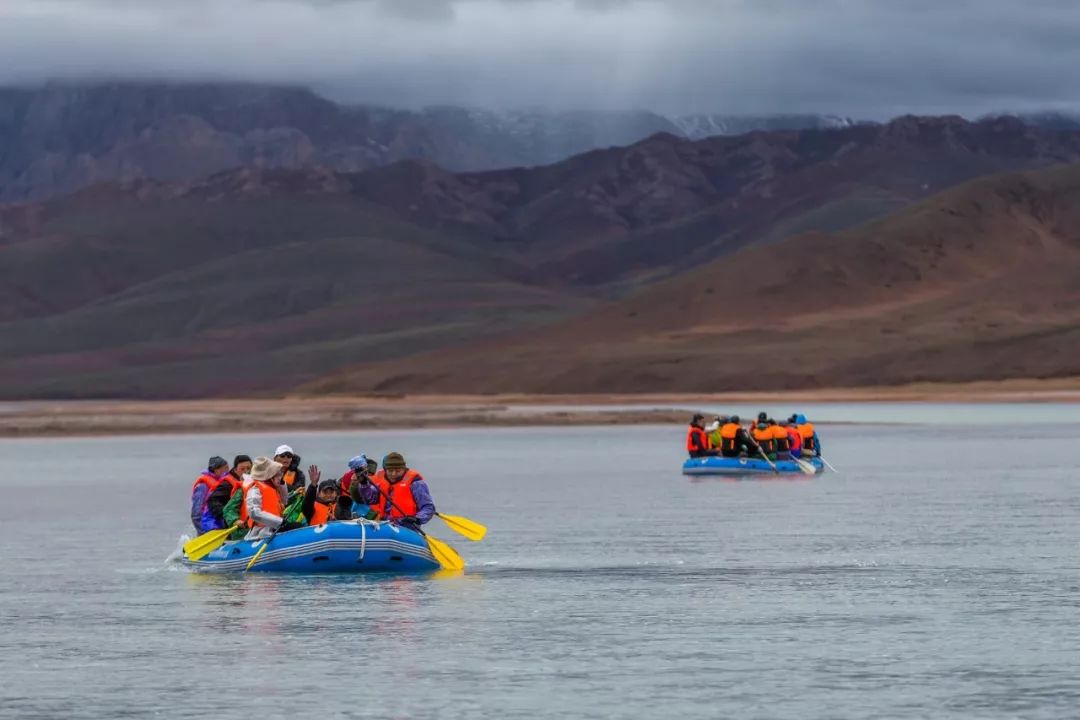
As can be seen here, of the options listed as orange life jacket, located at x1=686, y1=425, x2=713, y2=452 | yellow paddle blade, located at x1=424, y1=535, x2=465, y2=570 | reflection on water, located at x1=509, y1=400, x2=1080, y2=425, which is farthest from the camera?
reflection on water, located at x1=509, y1=400, x2=1080, y2=425

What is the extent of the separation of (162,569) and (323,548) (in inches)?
189

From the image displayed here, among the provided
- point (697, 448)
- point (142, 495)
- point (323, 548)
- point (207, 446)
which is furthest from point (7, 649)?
point (207, 446)

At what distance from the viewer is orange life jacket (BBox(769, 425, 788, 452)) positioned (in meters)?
69.2

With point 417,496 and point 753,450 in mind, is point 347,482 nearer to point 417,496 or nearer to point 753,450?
point 417,496

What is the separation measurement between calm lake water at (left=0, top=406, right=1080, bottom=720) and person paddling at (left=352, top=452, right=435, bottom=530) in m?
1.19

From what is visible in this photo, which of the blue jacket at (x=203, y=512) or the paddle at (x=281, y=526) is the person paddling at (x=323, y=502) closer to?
the paddle at (x=281, y=526)

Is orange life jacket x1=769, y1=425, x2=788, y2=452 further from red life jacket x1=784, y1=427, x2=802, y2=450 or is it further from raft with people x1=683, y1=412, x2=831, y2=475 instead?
red life jacket x1=784, y1=427, x2=802, y2=450

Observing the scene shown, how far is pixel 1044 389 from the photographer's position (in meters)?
174

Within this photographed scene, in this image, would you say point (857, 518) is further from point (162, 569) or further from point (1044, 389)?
point (1044, 389)

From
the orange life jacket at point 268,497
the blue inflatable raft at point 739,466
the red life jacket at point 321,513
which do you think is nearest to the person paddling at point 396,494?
the red life jacket at point 321,513

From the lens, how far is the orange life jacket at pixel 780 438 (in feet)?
227

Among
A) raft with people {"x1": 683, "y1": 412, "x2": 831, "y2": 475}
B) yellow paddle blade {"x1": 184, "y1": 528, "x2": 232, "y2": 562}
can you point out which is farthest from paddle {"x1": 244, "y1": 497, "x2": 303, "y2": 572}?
raft with people {"x1": 683, "y1": 412, "x2": 831, "y2": 475}

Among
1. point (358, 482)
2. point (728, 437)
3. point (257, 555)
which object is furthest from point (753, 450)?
point (257, 555)

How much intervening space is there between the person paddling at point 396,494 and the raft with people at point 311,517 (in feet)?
0.05
